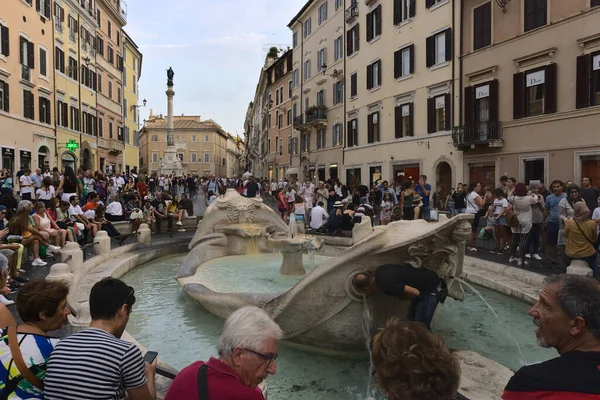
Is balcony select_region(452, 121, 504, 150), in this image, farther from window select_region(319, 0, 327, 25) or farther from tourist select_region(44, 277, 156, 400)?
tourist select_region(44, 277, 156, 400)

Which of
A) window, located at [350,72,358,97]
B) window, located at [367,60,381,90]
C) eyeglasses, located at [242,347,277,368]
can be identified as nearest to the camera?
eyeglasses, located at [242,347,277,368]

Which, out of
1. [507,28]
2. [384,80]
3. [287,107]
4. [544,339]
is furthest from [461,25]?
[287,107]

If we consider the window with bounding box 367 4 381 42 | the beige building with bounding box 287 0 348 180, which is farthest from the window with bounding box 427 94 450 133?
the beige building with bounding box 287 0 348 180

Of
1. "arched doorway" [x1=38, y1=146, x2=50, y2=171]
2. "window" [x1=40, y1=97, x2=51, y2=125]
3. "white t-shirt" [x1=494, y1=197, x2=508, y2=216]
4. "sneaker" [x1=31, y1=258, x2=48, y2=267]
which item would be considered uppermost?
"window" [x1=40, y1=97, x2=51, y2=125]

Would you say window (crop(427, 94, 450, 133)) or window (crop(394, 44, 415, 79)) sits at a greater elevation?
window (crop(394, 44, 415, 79))

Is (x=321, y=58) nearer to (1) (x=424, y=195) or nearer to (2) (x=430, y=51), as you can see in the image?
(2) (x=430, y=51)

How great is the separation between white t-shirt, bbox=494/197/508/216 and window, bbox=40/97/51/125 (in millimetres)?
25931

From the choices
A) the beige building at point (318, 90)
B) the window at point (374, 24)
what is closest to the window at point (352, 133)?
the beige building at point (318, 90)

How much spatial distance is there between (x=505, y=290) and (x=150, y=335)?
520cm

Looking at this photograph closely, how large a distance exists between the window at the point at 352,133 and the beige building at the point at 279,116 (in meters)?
13.9

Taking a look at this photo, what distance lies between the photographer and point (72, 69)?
102ft

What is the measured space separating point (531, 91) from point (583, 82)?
7.78 ft

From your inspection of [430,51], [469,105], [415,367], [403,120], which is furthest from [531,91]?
[415,367]

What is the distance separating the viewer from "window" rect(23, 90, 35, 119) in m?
24.9
